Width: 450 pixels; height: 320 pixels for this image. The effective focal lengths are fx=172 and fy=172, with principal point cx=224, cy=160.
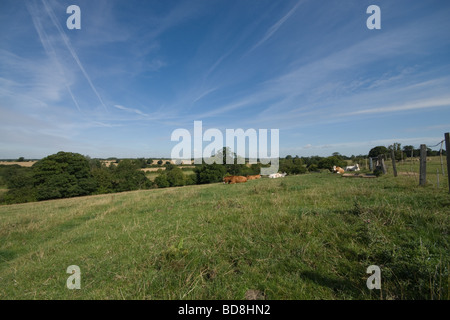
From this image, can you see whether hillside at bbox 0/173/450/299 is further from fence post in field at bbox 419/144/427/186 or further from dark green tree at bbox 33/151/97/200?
dark green tree at bbox 33/151/97/200

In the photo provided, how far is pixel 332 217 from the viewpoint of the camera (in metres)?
4.55

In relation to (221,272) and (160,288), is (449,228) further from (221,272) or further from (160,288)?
(160,288)

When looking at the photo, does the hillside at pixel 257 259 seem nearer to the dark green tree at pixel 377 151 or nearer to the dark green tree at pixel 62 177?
the dark green tree at pixel 62 177

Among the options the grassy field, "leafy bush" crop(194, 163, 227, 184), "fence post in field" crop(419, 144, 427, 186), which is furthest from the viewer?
"leafy bush" crop(194, 163, 227, 184)

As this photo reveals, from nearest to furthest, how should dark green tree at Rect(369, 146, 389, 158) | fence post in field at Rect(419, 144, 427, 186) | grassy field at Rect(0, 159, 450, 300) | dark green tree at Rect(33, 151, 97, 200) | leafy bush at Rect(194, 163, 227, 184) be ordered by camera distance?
grassy field at Rect(0, 159, 450, 300) < fence post in field at Rect(419, 144, 427, 186) < dark green tree at Rect(33, 151, 97, 200) < dark green tree at Rect(369, 146, 389, 158) < leafy bush at Rect(194, 163, 227, 184)

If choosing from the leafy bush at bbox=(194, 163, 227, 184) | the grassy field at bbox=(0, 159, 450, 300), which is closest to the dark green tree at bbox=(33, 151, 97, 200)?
the leafy bush at bbox=(194, 163, 227, 184)

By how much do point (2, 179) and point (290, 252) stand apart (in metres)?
81.7

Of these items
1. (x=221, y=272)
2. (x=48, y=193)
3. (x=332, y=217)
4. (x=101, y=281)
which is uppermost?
(x=332, y=217)

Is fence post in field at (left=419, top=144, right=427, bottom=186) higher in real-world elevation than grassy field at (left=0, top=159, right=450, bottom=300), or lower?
higher

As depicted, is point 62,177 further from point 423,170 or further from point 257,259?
point 423,170

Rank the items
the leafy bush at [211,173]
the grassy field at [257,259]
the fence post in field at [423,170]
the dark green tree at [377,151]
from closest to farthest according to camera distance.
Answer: the grassy field at [257,259] < the fence post in field at [423,170] < the dark green tree at [377,151] < the leafy bush at [211,173]

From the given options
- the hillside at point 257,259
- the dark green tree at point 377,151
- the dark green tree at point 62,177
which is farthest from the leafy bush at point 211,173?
the hillside at point 257,259
